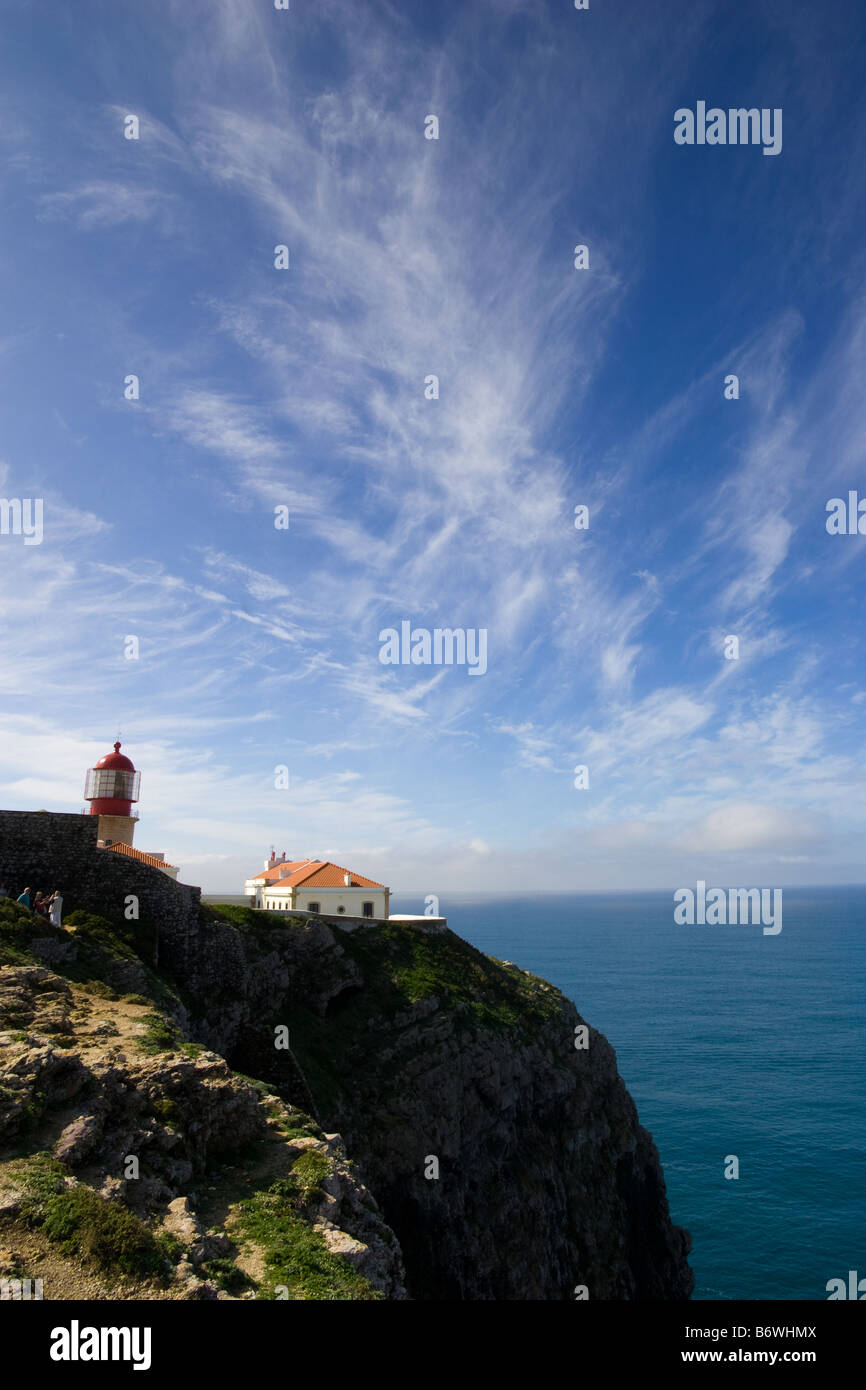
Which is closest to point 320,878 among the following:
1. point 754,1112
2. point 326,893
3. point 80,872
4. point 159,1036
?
point 326,893

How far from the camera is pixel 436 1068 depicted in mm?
40344

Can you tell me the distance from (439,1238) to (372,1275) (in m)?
25.5

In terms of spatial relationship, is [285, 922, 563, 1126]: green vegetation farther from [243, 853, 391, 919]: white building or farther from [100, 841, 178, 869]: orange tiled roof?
[100, 841, 178, 869]: orange tiled roof

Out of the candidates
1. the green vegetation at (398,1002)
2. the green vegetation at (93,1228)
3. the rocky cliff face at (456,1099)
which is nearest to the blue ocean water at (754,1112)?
the rocky cliff face at (456,1099)

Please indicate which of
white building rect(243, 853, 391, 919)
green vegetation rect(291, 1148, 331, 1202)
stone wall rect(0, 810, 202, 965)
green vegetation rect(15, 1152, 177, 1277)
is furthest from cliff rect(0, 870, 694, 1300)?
white building rect(243, 853, 391, 919)

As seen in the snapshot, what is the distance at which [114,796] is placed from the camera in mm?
50000

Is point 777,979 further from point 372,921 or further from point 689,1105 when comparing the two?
point 372,921

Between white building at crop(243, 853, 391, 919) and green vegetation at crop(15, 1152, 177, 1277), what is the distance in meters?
40.2

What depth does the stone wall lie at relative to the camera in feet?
107

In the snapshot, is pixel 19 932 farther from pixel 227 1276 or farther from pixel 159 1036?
pixel 227 1276

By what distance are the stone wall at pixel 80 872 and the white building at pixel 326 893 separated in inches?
771

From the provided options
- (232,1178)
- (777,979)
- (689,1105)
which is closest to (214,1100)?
(232,1178)

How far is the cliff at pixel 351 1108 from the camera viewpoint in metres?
16.8

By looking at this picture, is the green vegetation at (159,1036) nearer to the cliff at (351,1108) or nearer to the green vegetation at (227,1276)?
the cliff at (351,1108)
